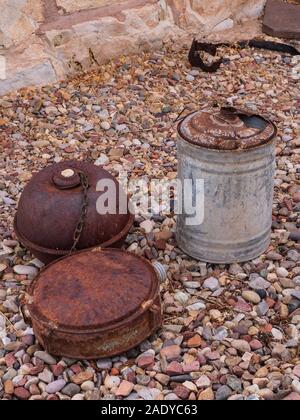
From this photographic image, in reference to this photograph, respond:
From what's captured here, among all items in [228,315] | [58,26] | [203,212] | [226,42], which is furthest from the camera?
[226,42]

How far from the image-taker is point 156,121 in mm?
4777

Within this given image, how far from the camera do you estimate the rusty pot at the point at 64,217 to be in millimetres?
2990

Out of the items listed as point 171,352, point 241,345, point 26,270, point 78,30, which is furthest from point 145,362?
point 78,30

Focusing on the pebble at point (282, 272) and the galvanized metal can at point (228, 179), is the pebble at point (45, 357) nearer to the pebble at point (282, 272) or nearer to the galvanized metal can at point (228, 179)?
the galvanized metal can at point (228, 179)

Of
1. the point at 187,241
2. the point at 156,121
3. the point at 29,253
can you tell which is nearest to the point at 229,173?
the point at 187,241

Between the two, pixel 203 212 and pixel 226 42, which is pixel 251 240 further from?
pixel 226 42

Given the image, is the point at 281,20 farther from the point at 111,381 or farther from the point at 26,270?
the point at 111,381

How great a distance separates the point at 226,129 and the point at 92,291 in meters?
1.03

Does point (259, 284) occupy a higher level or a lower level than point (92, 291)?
lower

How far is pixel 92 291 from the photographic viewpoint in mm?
2650

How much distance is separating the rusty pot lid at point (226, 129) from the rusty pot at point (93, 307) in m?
0.70

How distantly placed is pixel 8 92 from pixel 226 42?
219cm

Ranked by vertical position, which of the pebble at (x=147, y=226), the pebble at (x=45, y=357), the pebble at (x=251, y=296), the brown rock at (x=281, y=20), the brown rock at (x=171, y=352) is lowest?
the pebble at (x=147, y=226)

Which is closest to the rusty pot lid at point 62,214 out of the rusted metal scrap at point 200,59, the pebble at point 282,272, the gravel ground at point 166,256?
the gravel ground at point 166,256
